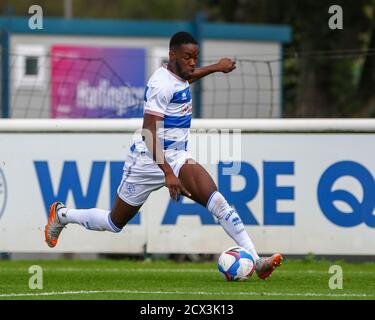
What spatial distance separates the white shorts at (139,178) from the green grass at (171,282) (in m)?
0.85

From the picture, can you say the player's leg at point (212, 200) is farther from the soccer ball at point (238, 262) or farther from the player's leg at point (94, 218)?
the player's leg at point (94, 218)

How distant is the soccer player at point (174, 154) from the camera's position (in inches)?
430

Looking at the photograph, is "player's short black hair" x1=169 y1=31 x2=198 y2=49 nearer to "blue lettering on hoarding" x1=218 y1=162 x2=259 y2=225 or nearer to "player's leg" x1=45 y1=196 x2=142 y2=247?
"player's leg" x1=45 y1=196 x2=142 y2=247

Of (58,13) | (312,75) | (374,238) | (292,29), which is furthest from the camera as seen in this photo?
(58,13)

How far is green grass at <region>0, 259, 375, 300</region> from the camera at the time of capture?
10305mm

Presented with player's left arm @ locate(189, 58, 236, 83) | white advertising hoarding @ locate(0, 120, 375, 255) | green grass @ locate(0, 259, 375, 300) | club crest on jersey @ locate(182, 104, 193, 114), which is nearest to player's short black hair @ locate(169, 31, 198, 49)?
player's left arm @ locate(189, 58, 236, 83)

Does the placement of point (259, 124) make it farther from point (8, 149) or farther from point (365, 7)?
point (365, 7)

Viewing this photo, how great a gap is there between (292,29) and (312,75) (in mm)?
3179

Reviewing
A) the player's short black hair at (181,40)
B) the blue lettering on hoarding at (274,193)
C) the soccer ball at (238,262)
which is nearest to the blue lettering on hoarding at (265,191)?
the blue lettering on hoarding at (274,193)

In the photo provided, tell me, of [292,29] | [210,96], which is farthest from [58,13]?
[210,96]

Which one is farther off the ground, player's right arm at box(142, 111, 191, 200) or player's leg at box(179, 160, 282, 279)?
player's right arm at box(142, 111, 191, 200)

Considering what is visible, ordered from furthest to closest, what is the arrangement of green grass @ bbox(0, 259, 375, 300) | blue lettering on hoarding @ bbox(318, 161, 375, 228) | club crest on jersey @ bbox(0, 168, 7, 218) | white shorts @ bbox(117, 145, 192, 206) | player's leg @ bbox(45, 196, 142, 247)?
club crest on jersey @ bbox(0, 168, 7, 218), blue lettering on hoarding @ bbox(318, 161, 375, 228), player's leg @ bbox(45, 196, 142, 247), white shorts @ bbox(117, 145, 192, 206), green grass @ bbox(0, 259, 375, 300)
